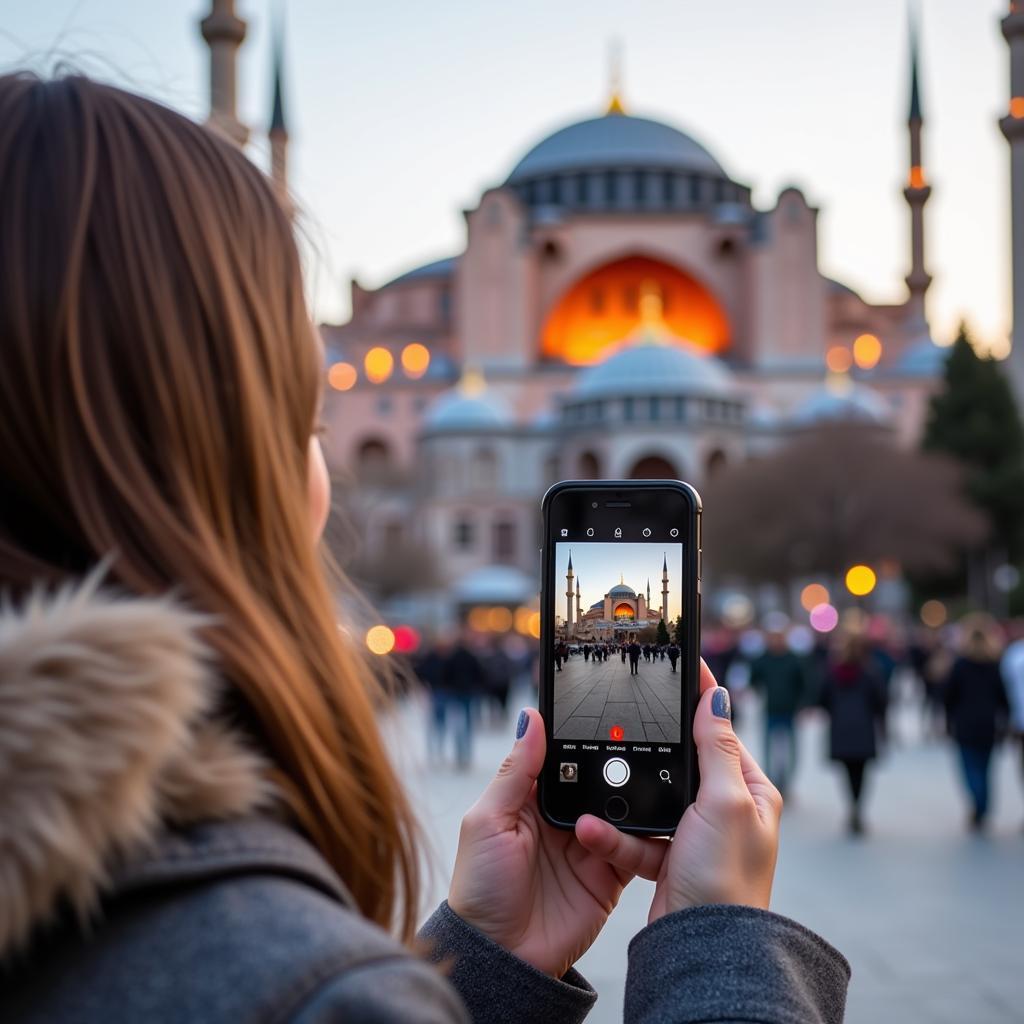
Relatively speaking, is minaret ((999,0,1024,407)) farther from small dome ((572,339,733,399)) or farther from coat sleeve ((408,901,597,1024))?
coat sleeve ((408,901,597,1024))

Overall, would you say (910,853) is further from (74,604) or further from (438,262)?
(438,262)

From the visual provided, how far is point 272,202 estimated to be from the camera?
136cm

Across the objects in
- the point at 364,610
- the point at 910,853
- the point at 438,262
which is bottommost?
the point at 910,853

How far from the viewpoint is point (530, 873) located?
180cm

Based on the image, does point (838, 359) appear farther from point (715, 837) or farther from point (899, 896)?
point (715, 837)

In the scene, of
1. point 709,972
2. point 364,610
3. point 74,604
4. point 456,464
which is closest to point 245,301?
point 74,604

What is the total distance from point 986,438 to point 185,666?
51.5m

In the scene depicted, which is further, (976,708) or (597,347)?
(597,347)

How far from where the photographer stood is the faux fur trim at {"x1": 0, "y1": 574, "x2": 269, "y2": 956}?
952 millimetres

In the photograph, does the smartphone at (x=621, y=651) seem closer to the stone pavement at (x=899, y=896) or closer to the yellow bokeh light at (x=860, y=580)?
the stone pavement at (x=899, y=896)

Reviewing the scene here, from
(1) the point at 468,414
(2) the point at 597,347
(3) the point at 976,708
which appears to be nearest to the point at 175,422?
(3) the point at 976,708

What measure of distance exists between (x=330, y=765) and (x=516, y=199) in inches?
2928

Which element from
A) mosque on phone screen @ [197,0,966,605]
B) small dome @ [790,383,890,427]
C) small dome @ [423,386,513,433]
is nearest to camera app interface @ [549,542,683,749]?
mosque on phone screen @ [197,0,966,605]

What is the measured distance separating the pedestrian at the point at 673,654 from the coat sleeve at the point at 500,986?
0.43 metres
